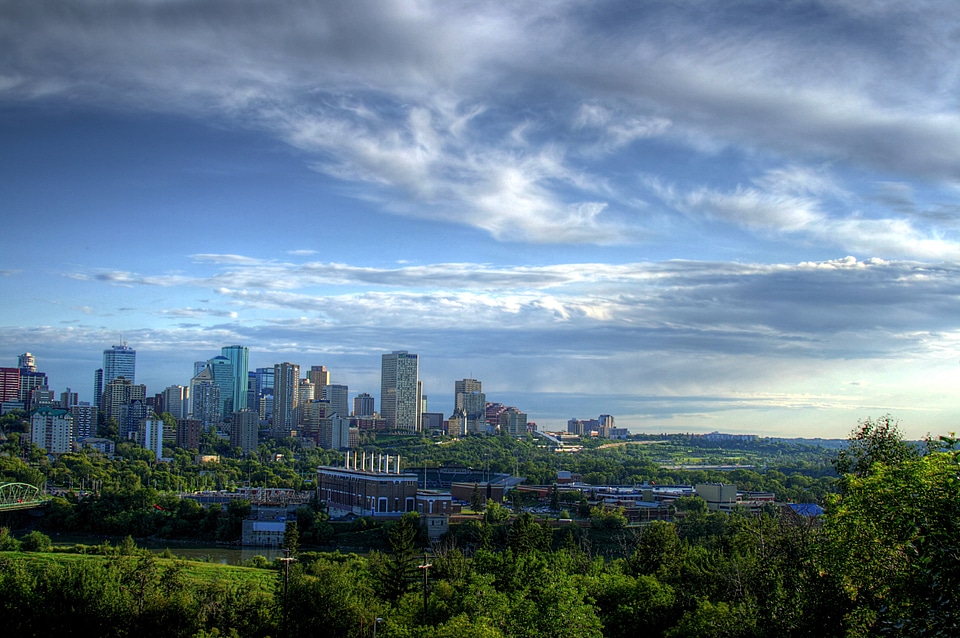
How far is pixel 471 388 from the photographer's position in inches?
7288

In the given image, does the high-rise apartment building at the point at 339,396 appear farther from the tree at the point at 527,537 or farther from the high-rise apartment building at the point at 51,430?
the tree at the point at 527,537

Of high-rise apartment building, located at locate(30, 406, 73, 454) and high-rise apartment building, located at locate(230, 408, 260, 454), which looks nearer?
high-rise apartment building, located at locate(30, 406, 73, 454)

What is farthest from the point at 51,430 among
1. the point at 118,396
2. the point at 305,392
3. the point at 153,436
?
the point at 305,392

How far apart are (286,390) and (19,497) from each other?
99.4 m

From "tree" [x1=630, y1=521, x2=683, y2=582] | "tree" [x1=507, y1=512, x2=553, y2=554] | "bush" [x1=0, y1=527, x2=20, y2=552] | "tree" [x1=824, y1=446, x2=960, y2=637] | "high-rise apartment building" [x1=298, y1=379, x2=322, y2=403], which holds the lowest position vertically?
"bush" [x1=0, y1=527, x2=20, y2=552]

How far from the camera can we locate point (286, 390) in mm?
162500

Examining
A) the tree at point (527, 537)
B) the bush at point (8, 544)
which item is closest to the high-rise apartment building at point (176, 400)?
the bush at point (8, 544)

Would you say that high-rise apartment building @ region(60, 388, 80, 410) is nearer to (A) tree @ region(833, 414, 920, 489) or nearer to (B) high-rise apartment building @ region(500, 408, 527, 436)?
(B) high-rise apartment building @ region(500, 408, 527, 436)

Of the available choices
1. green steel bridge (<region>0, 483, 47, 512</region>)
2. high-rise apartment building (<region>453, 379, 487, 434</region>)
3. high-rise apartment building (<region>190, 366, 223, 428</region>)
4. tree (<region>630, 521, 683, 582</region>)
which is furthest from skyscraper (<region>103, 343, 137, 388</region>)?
tree (<region>630, 521, 683, 582</region>)

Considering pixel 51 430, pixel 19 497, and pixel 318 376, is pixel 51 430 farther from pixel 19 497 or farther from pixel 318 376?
pixel 318 376

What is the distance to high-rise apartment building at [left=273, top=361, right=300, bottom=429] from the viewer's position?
527 feet

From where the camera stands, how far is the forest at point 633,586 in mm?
10227

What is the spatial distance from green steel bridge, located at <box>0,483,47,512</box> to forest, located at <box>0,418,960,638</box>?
21.2 metres

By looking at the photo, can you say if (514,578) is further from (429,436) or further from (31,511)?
(429,436)
